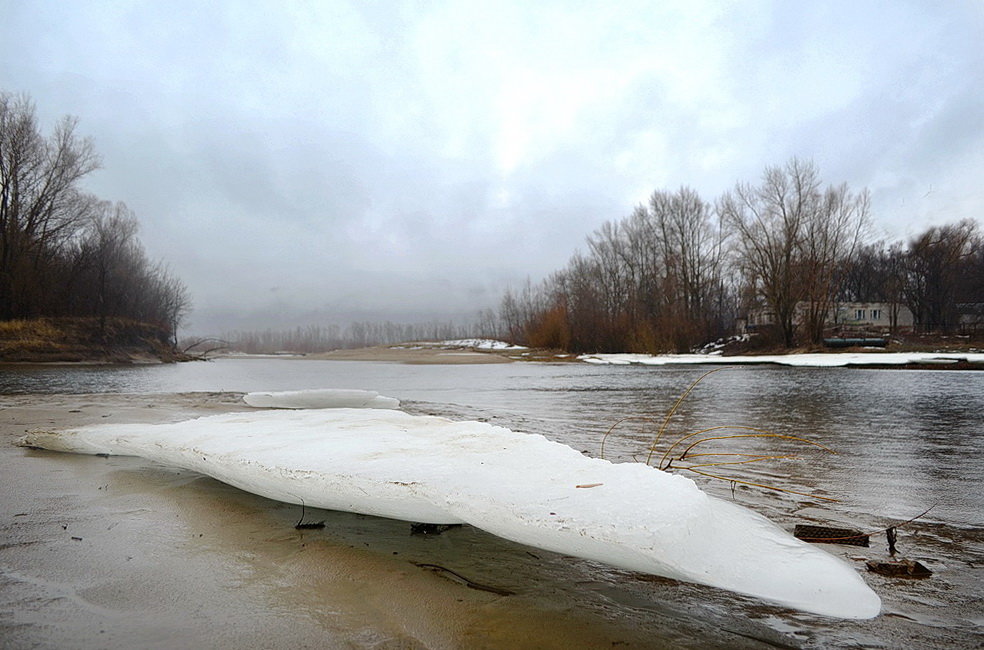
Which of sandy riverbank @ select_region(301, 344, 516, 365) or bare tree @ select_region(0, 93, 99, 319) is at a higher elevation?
bare tree @ select_region(0, 93, 99, 319)

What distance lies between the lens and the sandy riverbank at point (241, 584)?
1226 mm

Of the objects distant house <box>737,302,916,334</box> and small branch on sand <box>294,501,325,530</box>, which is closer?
small branch on sand <box>294,501,325,530</box>

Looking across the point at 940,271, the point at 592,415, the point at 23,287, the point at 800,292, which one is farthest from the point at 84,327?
the point at 940,271

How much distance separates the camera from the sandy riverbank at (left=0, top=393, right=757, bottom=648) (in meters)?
1.23

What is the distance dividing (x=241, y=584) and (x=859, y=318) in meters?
48.2

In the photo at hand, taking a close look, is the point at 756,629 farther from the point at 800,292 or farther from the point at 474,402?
the point at 800,292

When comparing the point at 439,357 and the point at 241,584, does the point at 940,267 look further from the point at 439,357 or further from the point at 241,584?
the point at 241,584

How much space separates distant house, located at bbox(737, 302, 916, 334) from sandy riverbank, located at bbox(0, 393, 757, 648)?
3030 cm

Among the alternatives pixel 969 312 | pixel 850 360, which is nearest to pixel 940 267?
pixel 969 312

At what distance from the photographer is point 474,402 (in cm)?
780

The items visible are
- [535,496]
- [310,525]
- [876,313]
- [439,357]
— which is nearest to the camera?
[535,496]

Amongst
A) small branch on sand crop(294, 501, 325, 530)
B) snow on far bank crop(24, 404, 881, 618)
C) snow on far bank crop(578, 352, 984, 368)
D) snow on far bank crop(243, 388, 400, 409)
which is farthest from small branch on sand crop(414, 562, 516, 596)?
snow on far bank crop(578, 352, 984, 368)

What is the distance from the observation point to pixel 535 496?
1.70 meters

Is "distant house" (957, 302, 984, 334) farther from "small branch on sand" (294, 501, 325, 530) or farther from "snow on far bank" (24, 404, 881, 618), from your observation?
"small branch on sand" (294, 501, 325, 530)
